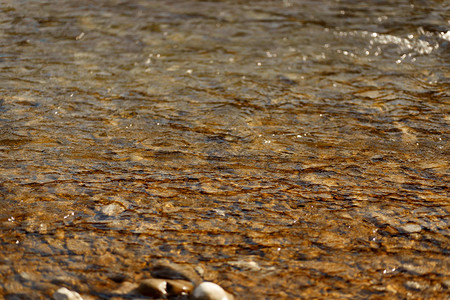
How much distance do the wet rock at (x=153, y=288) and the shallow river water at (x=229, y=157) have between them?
0.09 metres

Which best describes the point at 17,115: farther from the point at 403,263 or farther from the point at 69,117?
the point at 403,263

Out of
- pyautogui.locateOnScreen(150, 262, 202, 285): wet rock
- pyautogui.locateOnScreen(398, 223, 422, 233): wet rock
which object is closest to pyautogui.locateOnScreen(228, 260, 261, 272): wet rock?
pyautogui.locateOnScreen(150, 262, 202, 285): wet rock

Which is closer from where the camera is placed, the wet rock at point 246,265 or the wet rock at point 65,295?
the wet rock at point 65,295

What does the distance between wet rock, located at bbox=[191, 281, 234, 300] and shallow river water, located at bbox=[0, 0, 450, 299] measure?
0.38 feet

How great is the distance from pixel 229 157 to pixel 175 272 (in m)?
1.06

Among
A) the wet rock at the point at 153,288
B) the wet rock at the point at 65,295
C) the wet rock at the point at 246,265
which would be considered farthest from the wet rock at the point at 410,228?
the wet rock at the point at 65,295

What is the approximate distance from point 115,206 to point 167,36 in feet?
10.3

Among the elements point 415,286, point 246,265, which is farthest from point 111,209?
point 415,286

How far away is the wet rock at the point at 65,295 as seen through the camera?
Result: 5.64 ft

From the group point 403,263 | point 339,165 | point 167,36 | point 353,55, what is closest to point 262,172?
point 339,165

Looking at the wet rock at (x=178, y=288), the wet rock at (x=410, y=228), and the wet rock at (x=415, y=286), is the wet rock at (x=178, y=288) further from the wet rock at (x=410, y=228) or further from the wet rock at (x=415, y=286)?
the wet rock at (x=410, y=228)

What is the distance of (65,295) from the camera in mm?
1719

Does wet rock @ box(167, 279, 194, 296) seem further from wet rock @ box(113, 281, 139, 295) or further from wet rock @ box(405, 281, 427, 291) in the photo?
wet rock @ box(405, 281, 427, 291)

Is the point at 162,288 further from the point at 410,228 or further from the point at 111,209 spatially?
the point at 410,228
